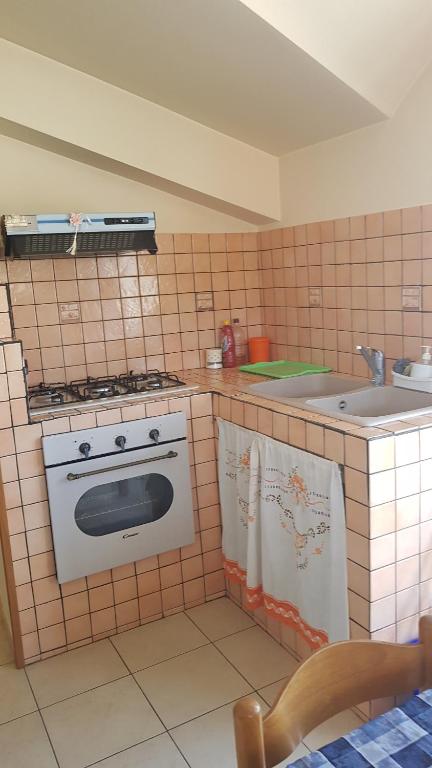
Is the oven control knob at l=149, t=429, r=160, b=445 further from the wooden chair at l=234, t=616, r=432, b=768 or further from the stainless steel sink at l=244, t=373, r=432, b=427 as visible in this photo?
the wooden chair at l=234, t=616, r=432, b=768

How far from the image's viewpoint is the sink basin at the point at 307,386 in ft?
8.09

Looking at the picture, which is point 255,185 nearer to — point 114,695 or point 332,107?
point 332,107

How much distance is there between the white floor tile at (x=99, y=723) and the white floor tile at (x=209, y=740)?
0.31ft

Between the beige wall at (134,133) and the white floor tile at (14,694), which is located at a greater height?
the beige wall at (134,133)

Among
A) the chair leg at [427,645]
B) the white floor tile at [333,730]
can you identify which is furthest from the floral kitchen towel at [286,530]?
the chair leg at [427,645]

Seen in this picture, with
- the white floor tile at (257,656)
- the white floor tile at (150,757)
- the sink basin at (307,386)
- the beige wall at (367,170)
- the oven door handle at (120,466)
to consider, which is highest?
the beige wall at (367,170)

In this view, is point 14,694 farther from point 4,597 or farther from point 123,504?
point 123,504

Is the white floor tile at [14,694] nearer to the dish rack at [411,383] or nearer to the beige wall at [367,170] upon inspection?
the dish rack at [411,383]

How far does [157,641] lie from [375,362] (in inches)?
53.0

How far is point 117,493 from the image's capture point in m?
2.27

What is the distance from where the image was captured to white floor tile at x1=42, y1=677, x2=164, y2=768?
5.84 feet

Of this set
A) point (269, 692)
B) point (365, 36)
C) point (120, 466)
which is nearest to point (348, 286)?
point (365, 36)

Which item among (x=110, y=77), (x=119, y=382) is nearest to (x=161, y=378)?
(x=119, y=382)

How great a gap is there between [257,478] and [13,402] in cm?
89
